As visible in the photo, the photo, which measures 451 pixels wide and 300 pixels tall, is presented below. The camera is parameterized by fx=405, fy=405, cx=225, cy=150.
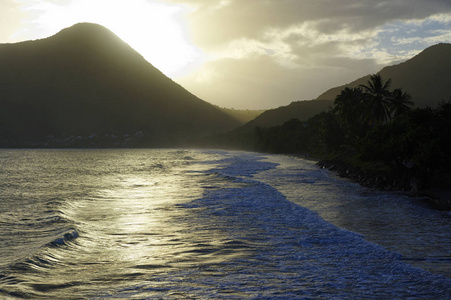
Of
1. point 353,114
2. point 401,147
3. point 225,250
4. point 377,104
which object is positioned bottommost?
point 225,250

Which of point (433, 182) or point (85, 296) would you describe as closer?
point (85, 296)

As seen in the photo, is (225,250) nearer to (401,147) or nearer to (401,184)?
(401,184)

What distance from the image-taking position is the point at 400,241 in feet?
59.3

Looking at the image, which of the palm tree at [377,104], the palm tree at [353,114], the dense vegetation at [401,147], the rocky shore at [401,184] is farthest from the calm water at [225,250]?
the palm tree at [353,114]

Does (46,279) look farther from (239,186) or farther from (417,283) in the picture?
(239,186)

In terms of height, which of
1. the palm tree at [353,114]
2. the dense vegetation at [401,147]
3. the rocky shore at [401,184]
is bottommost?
the rocky shore at [401,184]

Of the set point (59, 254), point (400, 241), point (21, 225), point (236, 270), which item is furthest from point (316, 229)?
point (21, 225)

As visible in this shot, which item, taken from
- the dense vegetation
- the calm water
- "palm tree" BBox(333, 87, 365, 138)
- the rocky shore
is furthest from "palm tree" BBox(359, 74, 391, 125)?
the calm water

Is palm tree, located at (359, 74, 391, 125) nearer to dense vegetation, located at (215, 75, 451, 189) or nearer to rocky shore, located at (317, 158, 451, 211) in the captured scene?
dense vegetation, located at (215, 75, 451, 189)

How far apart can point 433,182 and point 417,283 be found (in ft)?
90.6

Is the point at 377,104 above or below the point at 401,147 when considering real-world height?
above

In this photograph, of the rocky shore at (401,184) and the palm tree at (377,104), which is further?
the palm tree at (377,104)

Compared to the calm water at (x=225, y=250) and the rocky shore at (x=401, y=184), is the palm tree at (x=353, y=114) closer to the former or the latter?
the rocky shore at (x=401, y=184)

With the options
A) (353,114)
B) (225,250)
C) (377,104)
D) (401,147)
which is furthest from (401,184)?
(353,114)
